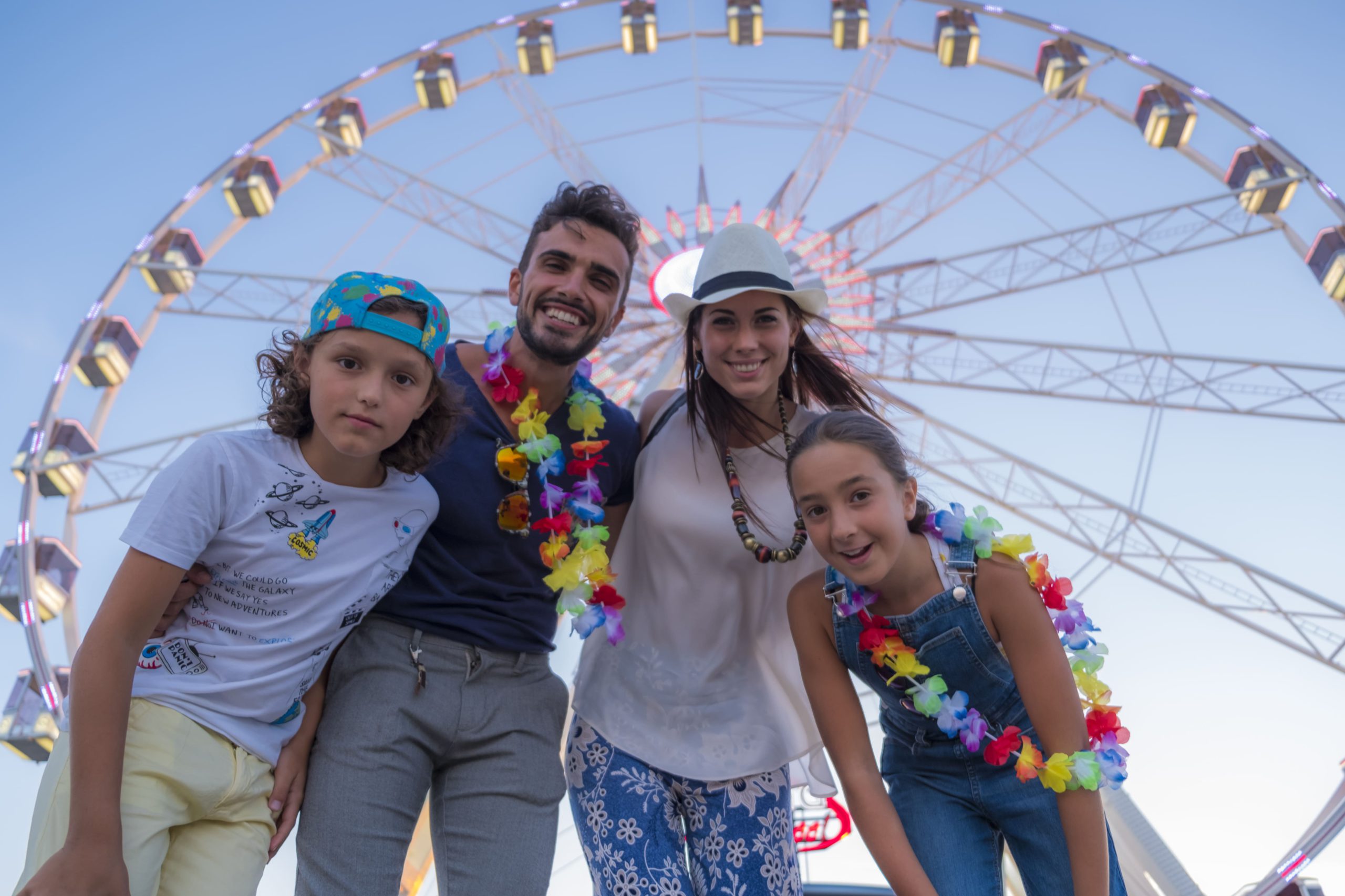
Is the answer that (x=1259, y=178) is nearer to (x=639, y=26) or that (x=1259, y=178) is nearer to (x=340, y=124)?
(x=639, y=26)

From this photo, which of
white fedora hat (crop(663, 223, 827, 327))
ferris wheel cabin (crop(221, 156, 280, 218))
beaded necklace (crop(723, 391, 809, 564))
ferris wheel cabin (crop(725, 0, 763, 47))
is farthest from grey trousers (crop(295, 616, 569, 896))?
ferris wheel cabin (crop(725, 0, 763, 47))

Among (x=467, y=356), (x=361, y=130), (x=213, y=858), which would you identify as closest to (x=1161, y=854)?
(x=467, y=356)

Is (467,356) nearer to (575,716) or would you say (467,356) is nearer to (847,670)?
(575,716)

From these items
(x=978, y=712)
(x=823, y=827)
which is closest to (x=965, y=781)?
(x=978, y=712)

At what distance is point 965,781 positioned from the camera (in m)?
2.68

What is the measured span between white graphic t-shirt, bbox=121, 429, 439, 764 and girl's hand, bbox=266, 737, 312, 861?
3cm

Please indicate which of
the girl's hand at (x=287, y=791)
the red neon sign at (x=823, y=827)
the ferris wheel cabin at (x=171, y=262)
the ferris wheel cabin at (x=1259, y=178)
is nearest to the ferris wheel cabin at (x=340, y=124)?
the ferris wheel cabin at (x=171, y=262)

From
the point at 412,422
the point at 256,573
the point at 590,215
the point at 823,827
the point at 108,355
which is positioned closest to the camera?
the point at 256,573

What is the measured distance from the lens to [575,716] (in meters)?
2.96

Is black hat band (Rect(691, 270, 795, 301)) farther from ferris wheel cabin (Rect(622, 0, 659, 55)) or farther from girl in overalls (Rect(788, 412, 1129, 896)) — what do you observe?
ferris wheel cabin (Rect(622, 0, 659, 55))

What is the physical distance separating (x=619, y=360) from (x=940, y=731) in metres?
6.82

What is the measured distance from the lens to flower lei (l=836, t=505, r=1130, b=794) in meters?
2.46

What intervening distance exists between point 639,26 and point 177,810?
10628 mm

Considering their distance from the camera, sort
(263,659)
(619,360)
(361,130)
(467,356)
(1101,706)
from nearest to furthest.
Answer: (263,659) < (1101,706) < (467,356) < (619,360) < (361,130)
